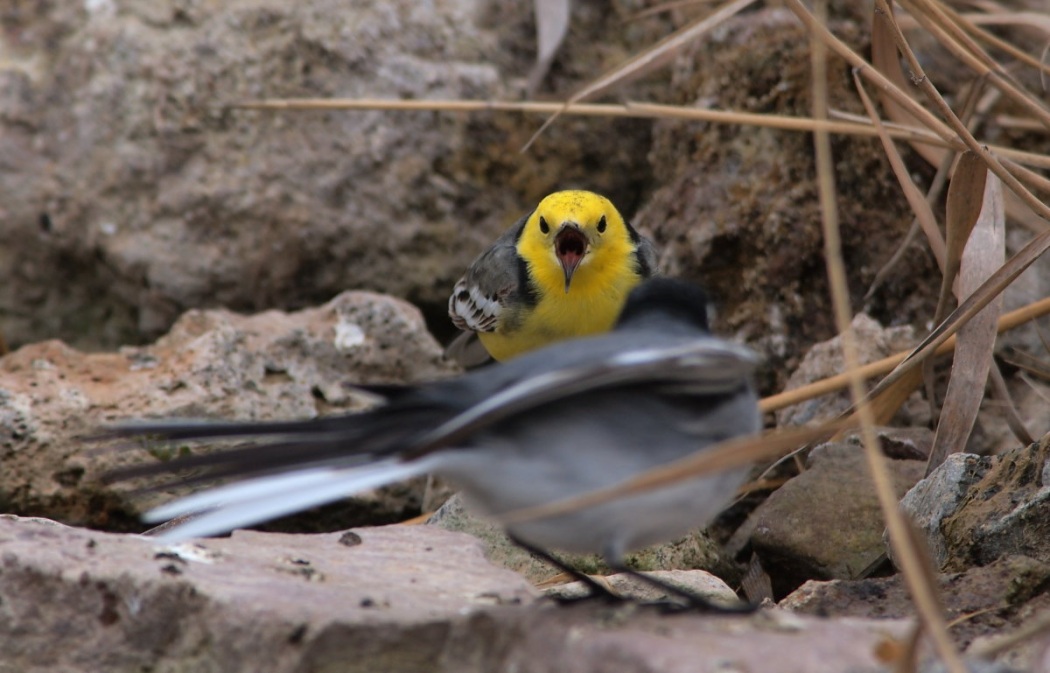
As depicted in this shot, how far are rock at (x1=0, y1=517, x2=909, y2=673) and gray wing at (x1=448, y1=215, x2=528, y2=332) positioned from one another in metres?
2.03

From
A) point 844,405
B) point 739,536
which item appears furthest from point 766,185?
point 739,536

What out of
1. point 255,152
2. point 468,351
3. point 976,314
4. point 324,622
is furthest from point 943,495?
point 255,152

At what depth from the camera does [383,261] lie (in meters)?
6.20

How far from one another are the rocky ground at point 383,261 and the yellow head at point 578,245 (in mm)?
534

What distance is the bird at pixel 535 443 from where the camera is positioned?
8.31ft

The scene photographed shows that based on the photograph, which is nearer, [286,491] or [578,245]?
[286,491]

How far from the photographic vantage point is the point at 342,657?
2760 mm

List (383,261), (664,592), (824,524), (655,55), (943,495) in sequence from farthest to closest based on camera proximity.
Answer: (383,261), (655,55), (824,524), (943,495), (664,592)

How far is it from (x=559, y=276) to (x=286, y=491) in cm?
304

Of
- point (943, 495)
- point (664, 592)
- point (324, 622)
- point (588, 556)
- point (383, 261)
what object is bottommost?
point (588, 556)

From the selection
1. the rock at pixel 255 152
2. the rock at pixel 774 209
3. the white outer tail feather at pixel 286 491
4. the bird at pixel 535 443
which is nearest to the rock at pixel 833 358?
the rock at pixel 774 209

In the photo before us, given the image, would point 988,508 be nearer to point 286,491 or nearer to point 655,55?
point 655,55

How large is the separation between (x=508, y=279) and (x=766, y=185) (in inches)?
49.7

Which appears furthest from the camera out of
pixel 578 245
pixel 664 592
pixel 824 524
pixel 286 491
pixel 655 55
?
pixel 578 245
